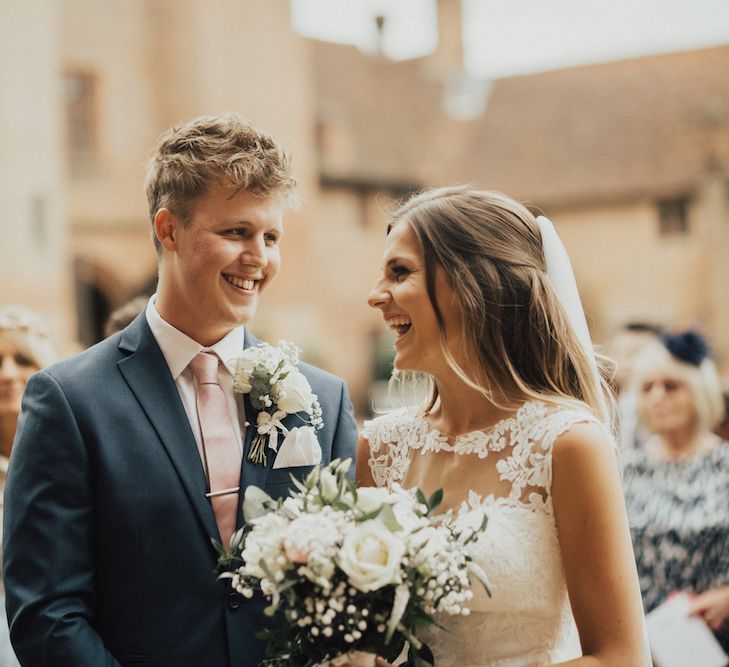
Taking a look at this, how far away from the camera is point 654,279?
32.9m

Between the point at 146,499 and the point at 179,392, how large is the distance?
0.41 meters

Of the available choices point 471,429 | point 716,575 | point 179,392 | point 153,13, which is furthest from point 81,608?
point 153,13

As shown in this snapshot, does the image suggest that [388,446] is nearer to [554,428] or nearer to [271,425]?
[271,425]

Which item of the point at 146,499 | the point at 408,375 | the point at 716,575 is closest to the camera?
the point at 146,499

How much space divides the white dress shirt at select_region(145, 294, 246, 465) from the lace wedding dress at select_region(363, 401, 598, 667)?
0.76m

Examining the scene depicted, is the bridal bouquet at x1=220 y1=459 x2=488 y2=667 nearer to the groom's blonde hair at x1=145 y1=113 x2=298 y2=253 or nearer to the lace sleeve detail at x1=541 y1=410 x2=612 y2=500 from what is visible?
the lace sleeve detail at x1=541 y1=410 x2=612 y2=500

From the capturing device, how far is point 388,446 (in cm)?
356

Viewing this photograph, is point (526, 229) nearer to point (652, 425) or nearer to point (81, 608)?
point (81, 608)

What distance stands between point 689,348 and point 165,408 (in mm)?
3752

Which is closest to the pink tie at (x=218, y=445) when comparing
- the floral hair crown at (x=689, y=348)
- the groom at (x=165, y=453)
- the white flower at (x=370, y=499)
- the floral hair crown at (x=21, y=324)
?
the groom at (x=165, y=453)

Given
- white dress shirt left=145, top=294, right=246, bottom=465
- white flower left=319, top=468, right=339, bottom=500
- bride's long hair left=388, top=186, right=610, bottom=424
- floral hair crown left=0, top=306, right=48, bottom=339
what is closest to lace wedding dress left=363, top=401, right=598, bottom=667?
bride's long hair left=388, top=186, right=610, bottom=424

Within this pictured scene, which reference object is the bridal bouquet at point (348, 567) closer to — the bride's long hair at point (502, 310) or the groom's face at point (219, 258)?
the bride's long hair at point (502, 310)

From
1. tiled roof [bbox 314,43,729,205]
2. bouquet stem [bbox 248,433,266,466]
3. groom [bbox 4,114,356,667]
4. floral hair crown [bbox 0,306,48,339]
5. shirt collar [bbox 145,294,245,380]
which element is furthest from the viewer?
tiled roof [bbox 314,43,729,205]

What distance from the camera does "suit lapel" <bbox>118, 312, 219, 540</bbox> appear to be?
3.14 meters
